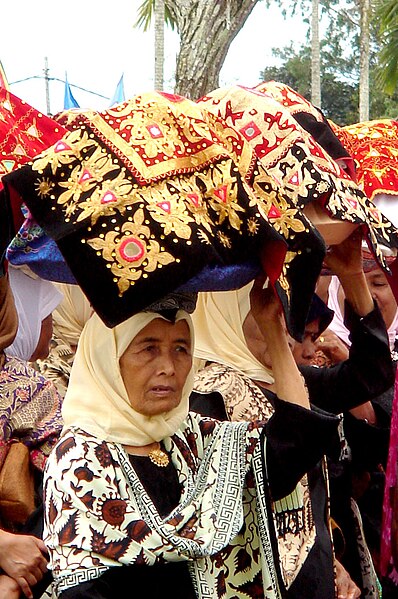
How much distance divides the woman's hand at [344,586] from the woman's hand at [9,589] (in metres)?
0.96

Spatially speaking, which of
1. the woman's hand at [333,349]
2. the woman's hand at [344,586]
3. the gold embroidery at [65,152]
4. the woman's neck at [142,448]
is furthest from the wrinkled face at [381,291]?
the gold embroidery at [65,152]

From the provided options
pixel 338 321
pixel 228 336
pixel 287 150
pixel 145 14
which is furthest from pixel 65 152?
pixel 145 14

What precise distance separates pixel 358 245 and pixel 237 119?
24.0 inches

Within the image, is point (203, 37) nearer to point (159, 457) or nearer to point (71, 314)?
point (71, 314)

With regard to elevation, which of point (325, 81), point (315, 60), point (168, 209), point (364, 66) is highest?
point (325, 81)

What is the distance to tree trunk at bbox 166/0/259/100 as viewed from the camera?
664 cm

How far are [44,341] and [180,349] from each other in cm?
113

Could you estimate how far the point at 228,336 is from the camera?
9.79 ft

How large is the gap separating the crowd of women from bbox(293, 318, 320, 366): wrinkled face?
11.7 inches

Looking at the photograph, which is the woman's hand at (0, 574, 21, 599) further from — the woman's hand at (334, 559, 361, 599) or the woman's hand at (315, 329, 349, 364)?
the woman's hand at (315, 329, 349, 364)

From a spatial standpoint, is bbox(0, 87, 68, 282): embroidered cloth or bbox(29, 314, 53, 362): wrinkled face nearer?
bbox(0, 87, 68, 282): embroidered cloth

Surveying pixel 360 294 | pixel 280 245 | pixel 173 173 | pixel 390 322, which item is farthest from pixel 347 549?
pixel 173 173

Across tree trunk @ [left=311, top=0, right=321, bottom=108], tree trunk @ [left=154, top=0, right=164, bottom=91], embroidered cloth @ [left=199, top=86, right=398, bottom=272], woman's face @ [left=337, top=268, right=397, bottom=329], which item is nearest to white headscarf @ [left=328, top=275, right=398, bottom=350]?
woman's face @ [left=337, top=268, right=397, bottom=329]

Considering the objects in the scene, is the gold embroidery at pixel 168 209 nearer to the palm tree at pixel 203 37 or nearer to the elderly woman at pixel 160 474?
the elderly woman at pixel 160 474
